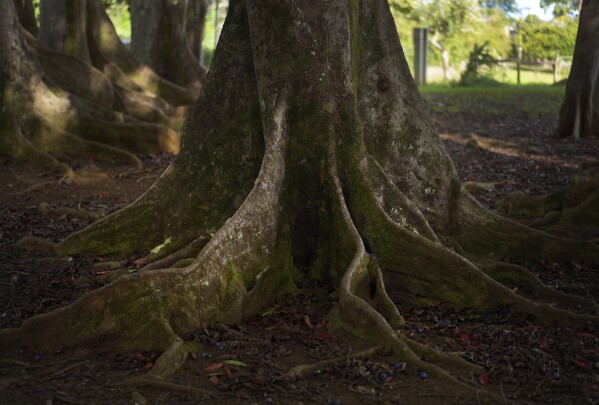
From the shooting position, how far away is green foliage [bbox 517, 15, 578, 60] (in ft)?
116

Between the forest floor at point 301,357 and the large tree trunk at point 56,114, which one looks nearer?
the forest floor at point 301,357

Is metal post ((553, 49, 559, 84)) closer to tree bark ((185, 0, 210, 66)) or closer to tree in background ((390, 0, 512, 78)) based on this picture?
tree in background ((390, 0, 512, 78))

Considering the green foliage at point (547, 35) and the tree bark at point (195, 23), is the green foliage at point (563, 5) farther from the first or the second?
the tree bark at point (195, 23)

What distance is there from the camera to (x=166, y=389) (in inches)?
187

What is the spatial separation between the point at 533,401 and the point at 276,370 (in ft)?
5.49

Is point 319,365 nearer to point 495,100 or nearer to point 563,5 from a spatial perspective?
point 495,100

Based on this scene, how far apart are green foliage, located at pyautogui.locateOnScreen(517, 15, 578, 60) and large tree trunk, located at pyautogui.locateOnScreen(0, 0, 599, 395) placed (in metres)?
30.5

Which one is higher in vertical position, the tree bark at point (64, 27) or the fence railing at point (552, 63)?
the tree bark at point (64, 27)

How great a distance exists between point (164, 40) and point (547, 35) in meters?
22.7

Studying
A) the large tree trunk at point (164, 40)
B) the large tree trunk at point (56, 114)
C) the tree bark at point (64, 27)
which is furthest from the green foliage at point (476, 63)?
the large tree trunk at point (56, 114)

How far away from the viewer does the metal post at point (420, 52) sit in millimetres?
31328

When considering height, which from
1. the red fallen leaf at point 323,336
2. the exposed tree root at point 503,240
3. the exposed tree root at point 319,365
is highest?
the exposed tree root at point 503,240

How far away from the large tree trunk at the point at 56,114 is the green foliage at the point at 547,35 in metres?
25.6

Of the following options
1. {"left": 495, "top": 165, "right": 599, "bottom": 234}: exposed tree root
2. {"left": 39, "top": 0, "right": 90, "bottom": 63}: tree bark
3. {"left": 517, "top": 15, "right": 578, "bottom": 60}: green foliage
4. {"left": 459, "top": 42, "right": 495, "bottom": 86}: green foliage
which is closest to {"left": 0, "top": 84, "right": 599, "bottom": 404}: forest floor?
{"left": 495, "top": 165, "right": 599, "bottom": 234}: exposed tree root
